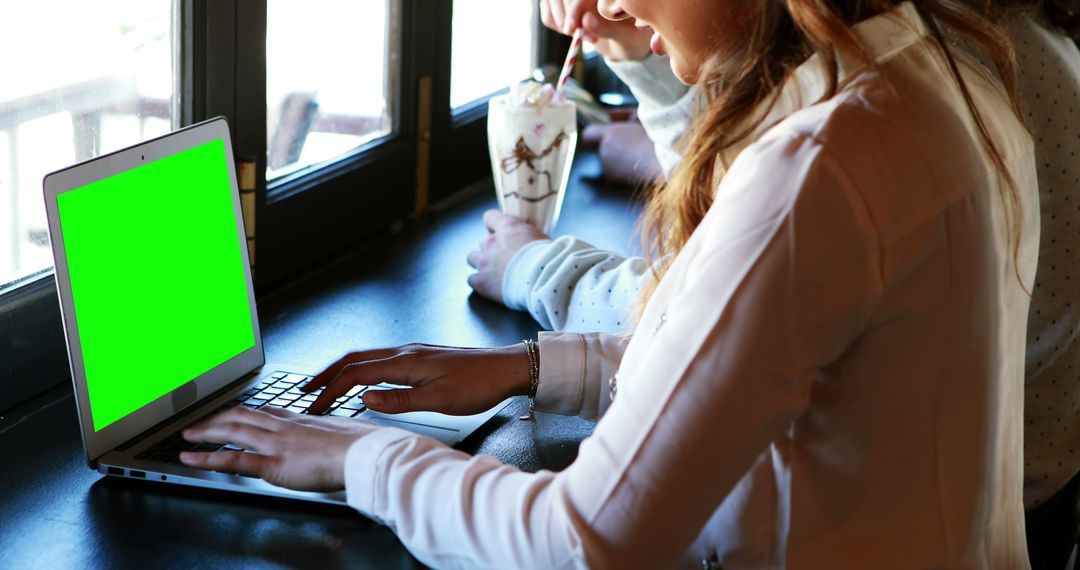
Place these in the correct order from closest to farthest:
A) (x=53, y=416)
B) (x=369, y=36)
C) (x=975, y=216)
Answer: (x=975, y=216), (x=53, y=416), (x=369, y=36)

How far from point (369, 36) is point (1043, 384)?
1.05 meters

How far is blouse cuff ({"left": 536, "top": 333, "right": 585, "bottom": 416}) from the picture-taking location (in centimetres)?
115

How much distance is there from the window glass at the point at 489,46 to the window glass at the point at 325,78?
0.19m

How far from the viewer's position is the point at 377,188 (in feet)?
5.77

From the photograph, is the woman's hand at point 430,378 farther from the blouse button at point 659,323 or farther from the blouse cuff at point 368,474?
the blouse button at point 659,323

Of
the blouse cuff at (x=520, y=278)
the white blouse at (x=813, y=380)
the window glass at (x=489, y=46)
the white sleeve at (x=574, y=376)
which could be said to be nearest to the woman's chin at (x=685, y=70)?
the white blouse at (x=813, y=380)

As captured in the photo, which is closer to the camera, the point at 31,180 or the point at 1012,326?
the point at 1012,326

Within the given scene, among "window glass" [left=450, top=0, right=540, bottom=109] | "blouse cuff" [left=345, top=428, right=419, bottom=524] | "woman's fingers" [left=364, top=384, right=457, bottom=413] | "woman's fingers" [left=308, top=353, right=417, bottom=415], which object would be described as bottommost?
"woman's fingers" [left=364, top=384, right=457, bottom=413]

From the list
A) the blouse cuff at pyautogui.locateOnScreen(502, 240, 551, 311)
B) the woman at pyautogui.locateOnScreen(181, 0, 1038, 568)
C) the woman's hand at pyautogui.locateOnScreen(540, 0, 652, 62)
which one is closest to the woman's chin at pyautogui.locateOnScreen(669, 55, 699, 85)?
the woman at pyautogui.locateOnScreen(181, 0, 1038, 568)

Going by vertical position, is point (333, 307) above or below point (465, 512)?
below

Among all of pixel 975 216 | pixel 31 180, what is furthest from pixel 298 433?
Answer: pixel 975 216

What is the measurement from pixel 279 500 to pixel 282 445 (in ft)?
0.17

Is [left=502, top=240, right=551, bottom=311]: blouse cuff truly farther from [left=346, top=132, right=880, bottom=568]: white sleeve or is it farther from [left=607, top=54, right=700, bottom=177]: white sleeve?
[left=346, top=132, right=880, bottom=568]: white sleeve

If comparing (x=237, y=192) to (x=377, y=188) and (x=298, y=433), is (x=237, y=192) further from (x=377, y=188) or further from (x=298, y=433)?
(x=377, y=188)
